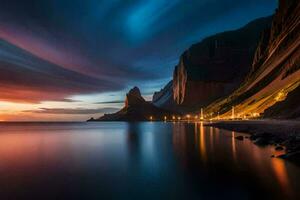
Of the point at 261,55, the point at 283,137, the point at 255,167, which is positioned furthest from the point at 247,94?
the point at 255,167

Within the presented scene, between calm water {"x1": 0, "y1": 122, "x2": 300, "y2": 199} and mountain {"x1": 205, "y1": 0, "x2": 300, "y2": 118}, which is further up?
mountain {"x1": 205, "y1": 0, "x2": 300, "y2": 118}

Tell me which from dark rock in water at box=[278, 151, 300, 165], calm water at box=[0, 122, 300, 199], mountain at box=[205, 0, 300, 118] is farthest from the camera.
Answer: mountain at box=[205, 0, 300, 118]

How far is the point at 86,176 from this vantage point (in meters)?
23.2

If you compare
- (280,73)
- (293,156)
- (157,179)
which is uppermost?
(280,73)

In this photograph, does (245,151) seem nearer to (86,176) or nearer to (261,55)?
(86,176)

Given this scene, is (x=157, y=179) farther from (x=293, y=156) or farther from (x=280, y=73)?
(x=280, y=73)

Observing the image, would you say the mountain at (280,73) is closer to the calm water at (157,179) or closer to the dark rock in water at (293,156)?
the dark rock in water at (293,156)

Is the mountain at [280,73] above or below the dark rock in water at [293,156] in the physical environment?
above

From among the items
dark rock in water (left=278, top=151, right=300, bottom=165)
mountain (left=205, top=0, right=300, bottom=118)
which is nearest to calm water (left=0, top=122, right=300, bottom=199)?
dark rock in water (left=278, top=151, right=300, bottom=165)

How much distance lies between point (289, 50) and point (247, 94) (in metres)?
48.1

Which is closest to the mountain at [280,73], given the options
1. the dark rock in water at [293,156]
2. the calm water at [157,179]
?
the dark rock in water at [293,156]

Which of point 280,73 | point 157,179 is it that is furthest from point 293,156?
point 280,73

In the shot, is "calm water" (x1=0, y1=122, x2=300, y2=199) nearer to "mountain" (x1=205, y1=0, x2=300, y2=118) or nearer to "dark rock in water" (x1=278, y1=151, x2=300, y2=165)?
"dark rock in water" (x1=278, y1=151, x2=300, y2=165)

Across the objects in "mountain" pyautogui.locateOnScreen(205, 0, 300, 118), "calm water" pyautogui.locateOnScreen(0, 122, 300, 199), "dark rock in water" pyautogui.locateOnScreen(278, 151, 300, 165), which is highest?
"mountain" pyautogui.locateOnScreen(205, 0, 300, 118)
